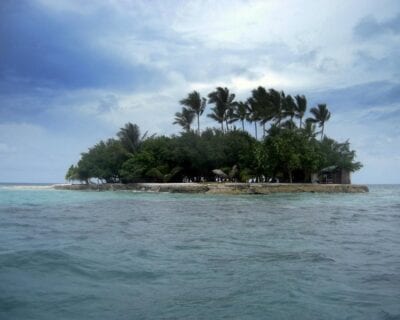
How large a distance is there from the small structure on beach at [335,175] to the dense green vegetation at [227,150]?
599 mm

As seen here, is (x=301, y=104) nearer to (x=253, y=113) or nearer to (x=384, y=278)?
(x=253, y=113)

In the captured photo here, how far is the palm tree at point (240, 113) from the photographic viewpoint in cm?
5134

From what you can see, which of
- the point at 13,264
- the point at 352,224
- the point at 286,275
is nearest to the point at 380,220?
the point at 352,224

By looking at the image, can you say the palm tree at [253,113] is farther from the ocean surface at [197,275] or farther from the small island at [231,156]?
the ocean surface at [197,275]

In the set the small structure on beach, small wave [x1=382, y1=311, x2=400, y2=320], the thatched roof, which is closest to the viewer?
small wave [x1=382, y1=311, x2=400, y2=320]

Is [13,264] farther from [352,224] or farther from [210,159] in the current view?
[210,159]

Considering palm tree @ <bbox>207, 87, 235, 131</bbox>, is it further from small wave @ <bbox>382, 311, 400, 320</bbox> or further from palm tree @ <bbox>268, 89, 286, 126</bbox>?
small wave @ <bbox>382, 311, 400, 320</bbox>

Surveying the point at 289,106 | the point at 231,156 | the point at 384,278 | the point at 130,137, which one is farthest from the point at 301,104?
the point at 384,278

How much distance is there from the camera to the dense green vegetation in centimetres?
4112

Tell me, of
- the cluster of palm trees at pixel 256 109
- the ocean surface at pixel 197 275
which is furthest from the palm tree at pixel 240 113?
the ocean surface at pixel 197 275

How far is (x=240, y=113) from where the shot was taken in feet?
169

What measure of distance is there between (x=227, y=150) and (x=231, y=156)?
2.86 feet

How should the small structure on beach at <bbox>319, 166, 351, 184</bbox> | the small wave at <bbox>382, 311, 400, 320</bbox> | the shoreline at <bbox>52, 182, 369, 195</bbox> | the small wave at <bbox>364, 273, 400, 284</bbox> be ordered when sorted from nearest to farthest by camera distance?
the small wave at <bbox>382, 311, 400, 320</bbox> < the small wave at <bbox>364, 273, 400, 284</bbox> < the shoreline at <bbox>52, 182, 369, 195</bbox> < the small structure on beach at <bbox>319, 166, 351, 184</bbox>

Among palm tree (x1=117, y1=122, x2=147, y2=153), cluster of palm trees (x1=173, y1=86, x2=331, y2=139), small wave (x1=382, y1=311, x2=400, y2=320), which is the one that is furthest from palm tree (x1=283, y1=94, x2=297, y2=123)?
small wave (x1=382, y1=311, x2=400, y2=320)
